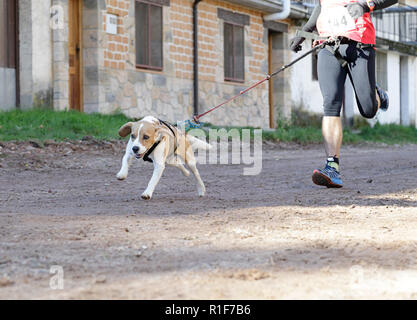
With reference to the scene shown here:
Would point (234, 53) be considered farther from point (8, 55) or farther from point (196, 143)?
point (196, 143)

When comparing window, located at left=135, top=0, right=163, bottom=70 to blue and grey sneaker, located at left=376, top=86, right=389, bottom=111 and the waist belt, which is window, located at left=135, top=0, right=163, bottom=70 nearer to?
blue and grey sneaker, located at left=376, top=86, right=389, bottom=111

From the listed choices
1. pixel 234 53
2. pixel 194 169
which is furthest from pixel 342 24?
pixel 234 53

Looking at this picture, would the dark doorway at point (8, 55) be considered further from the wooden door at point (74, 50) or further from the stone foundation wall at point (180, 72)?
the stone foundation wall at point (180, 72)

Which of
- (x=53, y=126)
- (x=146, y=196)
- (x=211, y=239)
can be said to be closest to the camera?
(x=211, y=239)

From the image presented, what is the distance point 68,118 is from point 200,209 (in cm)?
715

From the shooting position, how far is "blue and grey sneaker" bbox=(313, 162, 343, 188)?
6.41m

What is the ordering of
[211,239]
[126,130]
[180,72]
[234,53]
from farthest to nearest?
[234,53] < [180,72] < [126,130] < [211,239]

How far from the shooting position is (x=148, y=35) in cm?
1496

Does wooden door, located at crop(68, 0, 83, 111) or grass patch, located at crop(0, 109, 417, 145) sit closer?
grass patch, located at crop(0, 109, 417, 145)

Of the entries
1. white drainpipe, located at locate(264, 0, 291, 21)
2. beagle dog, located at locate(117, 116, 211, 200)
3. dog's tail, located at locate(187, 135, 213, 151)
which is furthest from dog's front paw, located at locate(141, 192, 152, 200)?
white drainpipe, located at locate(264, 0, 291, 21)

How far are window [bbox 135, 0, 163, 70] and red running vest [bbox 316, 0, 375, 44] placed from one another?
8.43m

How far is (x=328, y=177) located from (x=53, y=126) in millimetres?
6005
